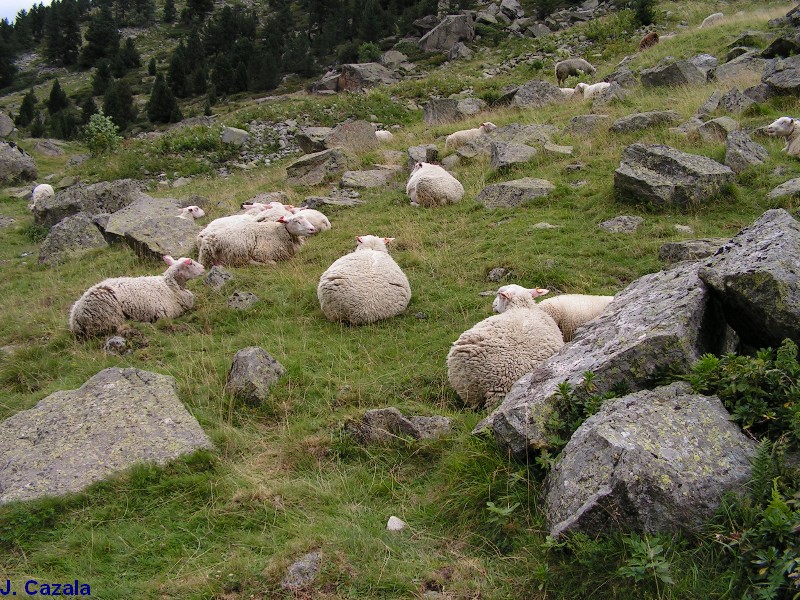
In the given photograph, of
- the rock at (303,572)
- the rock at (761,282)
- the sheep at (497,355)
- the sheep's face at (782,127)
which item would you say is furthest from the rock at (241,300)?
the sheep's face at (782,127)

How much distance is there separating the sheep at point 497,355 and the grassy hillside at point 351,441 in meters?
0.30

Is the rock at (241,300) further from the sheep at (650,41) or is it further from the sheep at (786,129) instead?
the sheep at (650,41)

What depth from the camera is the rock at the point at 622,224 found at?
1082cm

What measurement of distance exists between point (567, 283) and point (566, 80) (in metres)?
20.3

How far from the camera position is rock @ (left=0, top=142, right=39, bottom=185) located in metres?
27.4

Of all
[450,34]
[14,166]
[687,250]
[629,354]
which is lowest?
[687,250]

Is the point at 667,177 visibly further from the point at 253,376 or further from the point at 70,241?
the point at 70,241

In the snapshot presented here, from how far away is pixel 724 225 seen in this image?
34.8 ft

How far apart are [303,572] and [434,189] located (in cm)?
1091

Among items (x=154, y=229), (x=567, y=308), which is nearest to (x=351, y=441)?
(x=567, y=308)

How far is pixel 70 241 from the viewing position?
15.2m

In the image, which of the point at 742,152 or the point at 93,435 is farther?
the point at 742,152

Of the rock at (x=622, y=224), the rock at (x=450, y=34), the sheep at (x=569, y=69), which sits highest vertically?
the rock at (x=450, y=34)

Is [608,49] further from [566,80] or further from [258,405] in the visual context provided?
[258,405]
